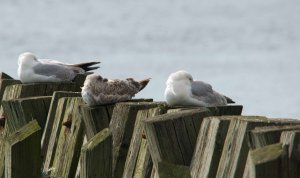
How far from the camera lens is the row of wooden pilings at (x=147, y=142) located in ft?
15.6

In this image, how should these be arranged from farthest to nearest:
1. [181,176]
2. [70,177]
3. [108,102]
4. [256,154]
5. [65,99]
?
[108,102] < [65,99] < [70,177] < [181,176] < [256,154]

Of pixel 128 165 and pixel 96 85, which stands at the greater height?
pixel 96 85

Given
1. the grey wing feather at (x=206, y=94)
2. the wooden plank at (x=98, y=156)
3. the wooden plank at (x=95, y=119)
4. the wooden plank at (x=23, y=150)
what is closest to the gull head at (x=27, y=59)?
the grey wing feather at (x=206, y=94)

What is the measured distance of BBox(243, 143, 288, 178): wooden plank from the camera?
444 cm

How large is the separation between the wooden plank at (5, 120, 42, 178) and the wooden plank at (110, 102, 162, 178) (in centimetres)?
57

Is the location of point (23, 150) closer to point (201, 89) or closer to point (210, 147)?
point (210, 147)

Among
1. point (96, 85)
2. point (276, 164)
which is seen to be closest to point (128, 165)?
point (276, 164)

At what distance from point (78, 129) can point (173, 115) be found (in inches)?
77.8

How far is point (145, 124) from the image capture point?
5902mm

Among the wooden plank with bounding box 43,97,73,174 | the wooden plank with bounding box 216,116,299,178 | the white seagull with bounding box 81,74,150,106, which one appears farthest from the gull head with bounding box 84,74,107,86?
the wooden plank with bounding box 216,116,299,178

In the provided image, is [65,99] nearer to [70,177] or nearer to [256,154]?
[70,177]

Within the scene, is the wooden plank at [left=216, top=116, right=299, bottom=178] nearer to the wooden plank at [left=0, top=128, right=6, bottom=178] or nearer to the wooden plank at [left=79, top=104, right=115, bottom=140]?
the wooden plank at [left=79, top=104, right=115, bottom=140]

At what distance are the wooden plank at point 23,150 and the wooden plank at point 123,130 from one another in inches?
22.3

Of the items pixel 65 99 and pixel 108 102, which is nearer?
pixel 65 99
